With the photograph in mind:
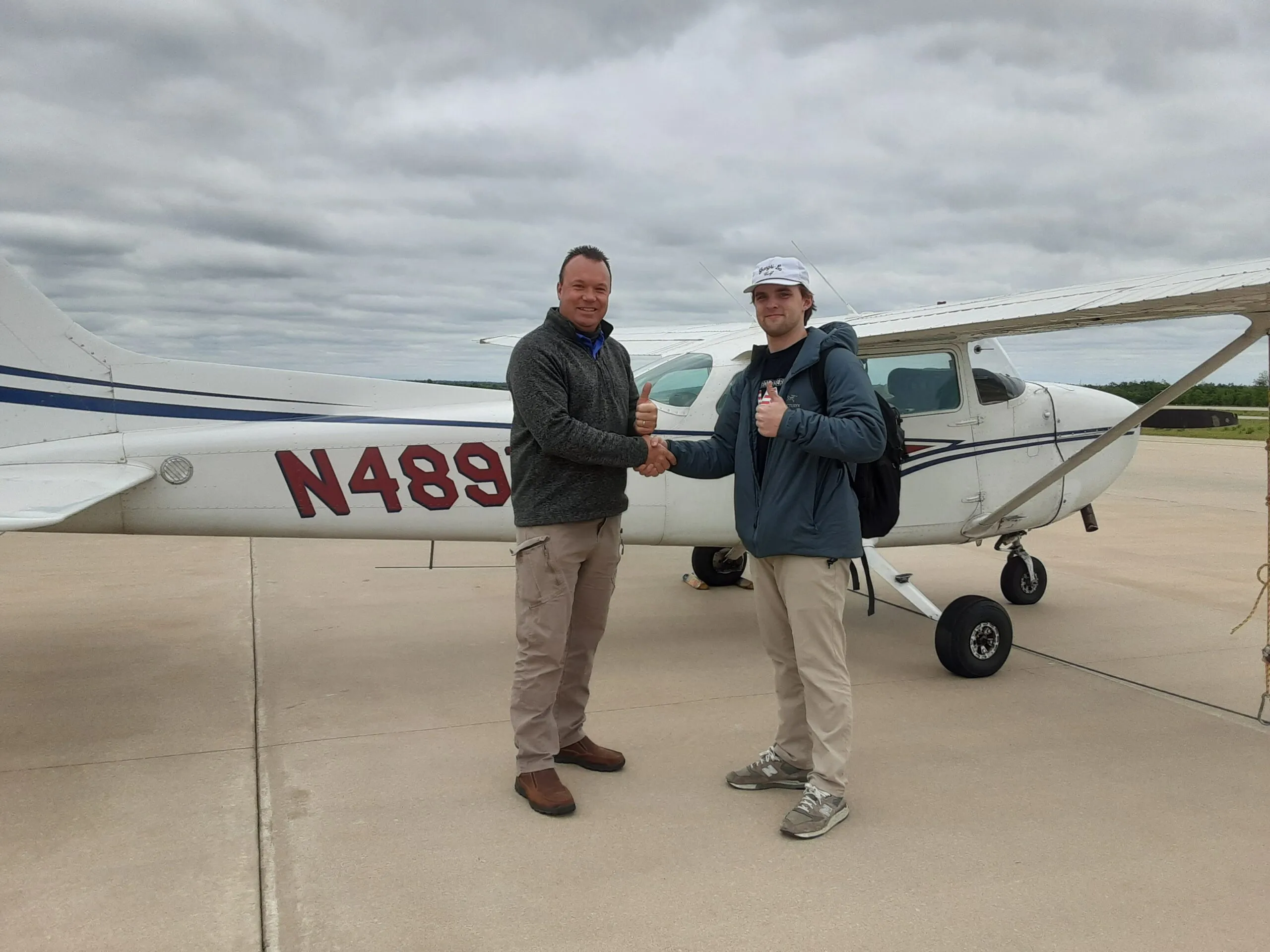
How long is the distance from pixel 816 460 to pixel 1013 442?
3.17m

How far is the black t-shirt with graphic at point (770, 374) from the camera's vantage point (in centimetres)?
331

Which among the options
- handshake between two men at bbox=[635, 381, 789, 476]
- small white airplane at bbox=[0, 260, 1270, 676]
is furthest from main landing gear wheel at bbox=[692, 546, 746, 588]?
handshake between two men at bbox=[635, 381, 789, 476]

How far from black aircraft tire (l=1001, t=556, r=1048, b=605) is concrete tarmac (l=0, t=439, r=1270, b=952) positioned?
0.18 metres

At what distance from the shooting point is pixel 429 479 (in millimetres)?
4734

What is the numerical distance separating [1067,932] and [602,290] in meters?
2.53

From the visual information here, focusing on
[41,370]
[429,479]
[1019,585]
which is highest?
[41,370]

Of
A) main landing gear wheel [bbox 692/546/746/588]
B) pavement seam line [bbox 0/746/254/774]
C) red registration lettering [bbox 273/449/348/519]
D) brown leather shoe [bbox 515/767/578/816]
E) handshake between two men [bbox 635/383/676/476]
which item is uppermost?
handshake between two men [bbox 635/383/676/476]

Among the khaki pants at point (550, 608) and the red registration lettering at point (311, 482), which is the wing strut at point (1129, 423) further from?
the red registration lettering at point (311, 482)

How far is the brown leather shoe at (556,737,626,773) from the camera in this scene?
3.68 m

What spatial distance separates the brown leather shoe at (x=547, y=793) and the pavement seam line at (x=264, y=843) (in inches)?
34.9

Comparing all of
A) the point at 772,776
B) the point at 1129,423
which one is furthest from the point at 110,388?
the point at 1129,423

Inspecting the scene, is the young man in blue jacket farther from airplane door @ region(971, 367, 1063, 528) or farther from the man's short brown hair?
airplane door @ region(971, 367, 1063, 528)

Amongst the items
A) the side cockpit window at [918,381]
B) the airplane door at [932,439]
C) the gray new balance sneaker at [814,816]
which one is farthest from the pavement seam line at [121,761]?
the side cockpit window at [918,381]

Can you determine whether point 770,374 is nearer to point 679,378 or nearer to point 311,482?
point 679,378
